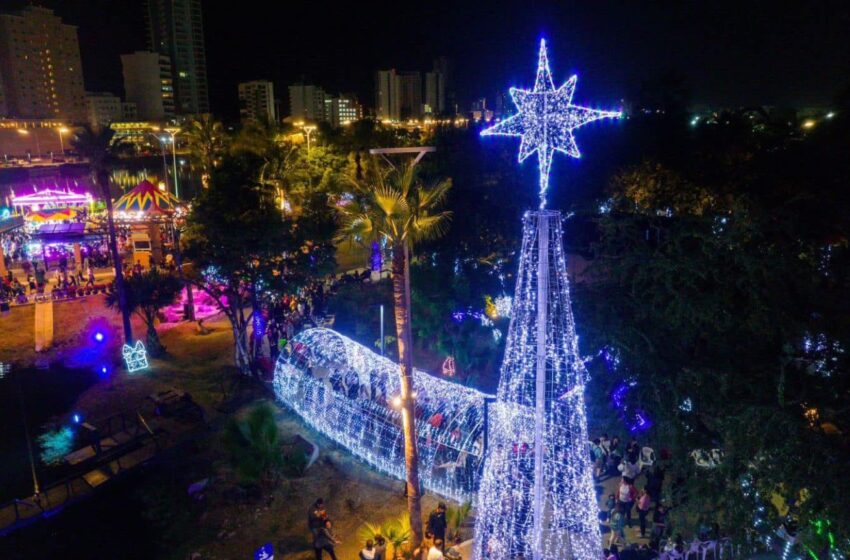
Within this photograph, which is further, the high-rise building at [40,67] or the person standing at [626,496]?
the high-rise building at [40,67]

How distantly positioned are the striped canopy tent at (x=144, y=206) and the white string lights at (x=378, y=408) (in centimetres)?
1724

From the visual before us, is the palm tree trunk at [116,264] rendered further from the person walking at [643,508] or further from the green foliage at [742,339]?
the person walking at [643,508]

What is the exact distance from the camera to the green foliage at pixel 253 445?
12648 millimetres

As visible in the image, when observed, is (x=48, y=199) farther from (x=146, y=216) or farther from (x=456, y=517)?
(x=456, y=517)

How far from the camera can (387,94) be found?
5812 inches

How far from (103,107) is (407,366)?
147 metres

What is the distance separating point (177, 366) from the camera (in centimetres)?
2036

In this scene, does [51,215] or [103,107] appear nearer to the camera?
[51,215]

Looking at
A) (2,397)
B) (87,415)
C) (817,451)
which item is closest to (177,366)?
(87,415)

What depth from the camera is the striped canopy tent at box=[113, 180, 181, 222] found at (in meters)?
29.9

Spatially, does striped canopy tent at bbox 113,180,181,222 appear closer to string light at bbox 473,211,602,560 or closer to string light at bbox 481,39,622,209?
string light at bbox 473,211,602,560

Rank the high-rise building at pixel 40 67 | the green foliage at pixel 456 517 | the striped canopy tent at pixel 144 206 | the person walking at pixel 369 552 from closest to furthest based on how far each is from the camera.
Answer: the person walking at pixel 369 552
the green foliage at pixel 456 517
the striped canopy tent at pixel 144 206
the high-rise building at pixel 40 67

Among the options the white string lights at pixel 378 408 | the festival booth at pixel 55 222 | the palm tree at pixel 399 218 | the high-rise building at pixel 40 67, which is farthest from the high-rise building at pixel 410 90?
the palm tree at pixel 399 218

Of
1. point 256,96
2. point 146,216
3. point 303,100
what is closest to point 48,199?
point 146,216
